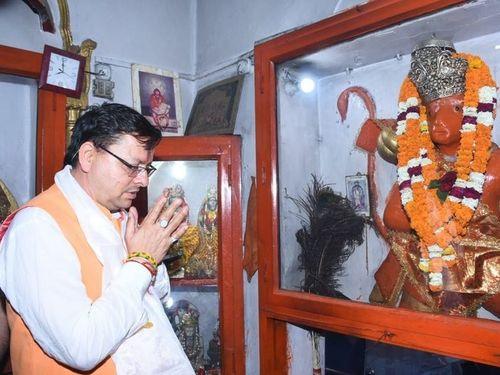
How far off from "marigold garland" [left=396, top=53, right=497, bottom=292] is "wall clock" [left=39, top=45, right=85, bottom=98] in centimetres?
180

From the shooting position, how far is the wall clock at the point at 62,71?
7.28ft

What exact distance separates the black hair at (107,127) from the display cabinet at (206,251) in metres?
0.99

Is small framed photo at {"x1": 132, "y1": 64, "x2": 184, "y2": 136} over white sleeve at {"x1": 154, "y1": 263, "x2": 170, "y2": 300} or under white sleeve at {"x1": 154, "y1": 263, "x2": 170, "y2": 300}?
over

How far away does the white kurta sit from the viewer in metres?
1.04

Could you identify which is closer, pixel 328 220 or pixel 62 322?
pixel 62 322

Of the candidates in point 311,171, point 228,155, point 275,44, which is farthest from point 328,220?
point 275,44

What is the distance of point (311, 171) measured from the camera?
216 centimetres

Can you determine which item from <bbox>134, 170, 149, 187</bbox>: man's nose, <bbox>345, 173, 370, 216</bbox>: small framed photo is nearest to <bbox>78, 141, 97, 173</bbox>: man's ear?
<bbox>134, 170, 149, 187</bbox>: man's nose

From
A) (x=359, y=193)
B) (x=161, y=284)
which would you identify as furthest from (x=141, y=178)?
(x=359, y=193)

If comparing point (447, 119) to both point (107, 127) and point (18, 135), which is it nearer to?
point (107, 127)

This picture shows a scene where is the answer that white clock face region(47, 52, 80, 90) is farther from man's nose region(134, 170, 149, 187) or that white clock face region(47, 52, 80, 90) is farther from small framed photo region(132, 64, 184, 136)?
man's nose region(134, 170, 149, 187)

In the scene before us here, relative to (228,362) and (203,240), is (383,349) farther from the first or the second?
(203,240)

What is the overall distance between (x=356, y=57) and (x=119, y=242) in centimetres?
136

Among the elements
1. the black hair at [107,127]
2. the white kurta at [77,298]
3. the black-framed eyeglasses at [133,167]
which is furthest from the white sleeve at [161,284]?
the black hair at [107,127]
